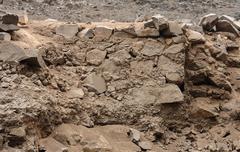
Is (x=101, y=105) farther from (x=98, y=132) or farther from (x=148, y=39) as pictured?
(x=148, y=39)

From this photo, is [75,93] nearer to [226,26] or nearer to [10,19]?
[10,19]

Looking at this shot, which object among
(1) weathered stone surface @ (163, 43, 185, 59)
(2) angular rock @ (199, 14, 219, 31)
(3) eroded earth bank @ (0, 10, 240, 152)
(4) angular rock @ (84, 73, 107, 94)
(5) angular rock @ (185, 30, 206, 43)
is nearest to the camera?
(3) eroded earth bank @ (0, 10, 240, 152)

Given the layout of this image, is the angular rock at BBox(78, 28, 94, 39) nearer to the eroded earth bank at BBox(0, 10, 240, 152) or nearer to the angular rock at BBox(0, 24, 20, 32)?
the eroded earth bank at BBox(0, 10, 240, 152)

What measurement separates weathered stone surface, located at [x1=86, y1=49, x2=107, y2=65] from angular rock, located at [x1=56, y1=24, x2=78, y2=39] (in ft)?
1.24

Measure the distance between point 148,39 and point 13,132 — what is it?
2.57m

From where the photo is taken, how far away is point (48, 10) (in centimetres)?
1125

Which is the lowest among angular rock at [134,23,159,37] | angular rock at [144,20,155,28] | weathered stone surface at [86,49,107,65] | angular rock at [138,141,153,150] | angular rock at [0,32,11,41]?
angular rock at [138,141,153,150]

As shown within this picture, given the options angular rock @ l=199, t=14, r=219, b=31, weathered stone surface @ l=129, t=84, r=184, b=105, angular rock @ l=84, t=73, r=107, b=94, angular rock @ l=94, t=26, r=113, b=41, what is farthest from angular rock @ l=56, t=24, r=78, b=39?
angular rock @ l=199, t=14, r=219, b=31

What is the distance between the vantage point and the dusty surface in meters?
10.9

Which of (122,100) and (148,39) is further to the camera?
(148,39)

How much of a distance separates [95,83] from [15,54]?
1141 mm

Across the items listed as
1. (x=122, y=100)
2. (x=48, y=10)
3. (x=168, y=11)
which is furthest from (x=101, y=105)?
(x=168, y=11)

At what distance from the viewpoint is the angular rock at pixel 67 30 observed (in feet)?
25.3

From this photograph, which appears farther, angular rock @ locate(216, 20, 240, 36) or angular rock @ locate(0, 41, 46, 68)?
angular rock @ locate(216, 20, 240, 36)
